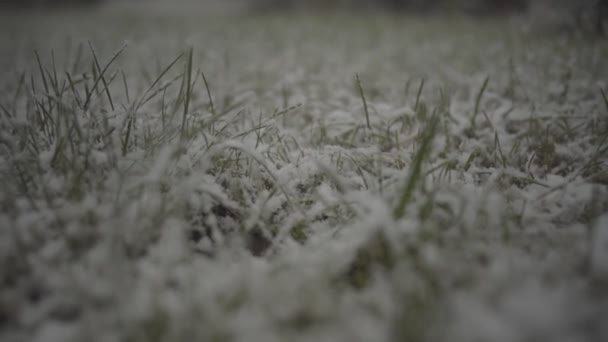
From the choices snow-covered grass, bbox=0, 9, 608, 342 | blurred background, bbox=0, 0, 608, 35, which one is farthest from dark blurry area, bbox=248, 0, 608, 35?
snow-covered grass, bbox=0, 9, 608, 342

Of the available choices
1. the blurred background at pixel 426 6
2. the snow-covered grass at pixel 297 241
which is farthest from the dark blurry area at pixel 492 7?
the snow-covered grass at pixel 297 241

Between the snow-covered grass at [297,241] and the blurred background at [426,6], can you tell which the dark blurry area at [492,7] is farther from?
the snow-covered grass at [297,241]

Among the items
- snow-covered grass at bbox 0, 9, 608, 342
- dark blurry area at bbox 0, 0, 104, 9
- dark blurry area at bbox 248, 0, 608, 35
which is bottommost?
snow-covered grass at bbox 0, 9, 608, 342

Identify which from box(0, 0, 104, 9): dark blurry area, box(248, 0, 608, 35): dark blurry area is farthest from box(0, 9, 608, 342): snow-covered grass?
box(0, 0, 104, 9): dark blurry area

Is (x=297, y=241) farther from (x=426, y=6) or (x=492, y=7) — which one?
(x=426, y=6)

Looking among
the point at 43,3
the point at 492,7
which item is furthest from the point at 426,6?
the point at 43,3

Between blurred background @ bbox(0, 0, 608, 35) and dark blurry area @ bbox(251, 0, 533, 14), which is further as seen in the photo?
dark blurry area @ bbox(251, 0, 533, 14)

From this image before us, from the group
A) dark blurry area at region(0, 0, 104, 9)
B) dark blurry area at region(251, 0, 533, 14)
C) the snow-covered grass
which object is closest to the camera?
the snow-covered grass

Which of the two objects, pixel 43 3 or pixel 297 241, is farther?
pixel 43 3

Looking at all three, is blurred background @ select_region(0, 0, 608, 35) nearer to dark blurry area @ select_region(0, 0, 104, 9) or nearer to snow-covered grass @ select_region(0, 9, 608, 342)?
dark blurry area @ select_region(0, 0, 104, 9)

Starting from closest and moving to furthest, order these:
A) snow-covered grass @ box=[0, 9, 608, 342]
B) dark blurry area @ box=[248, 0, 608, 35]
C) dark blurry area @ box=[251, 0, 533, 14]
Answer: snow-covered grass @ box=[0, 9, 608, 342] < dark blurry area @ box=[248, 0, 608, 35] < dark blurry area @ box=[251, 0, 533, 14]

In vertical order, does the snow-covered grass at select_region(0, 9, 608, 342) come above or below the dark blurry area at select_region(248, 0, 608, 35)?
below

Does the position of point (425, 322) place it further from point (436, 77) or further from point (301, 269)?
point (436, 77)
